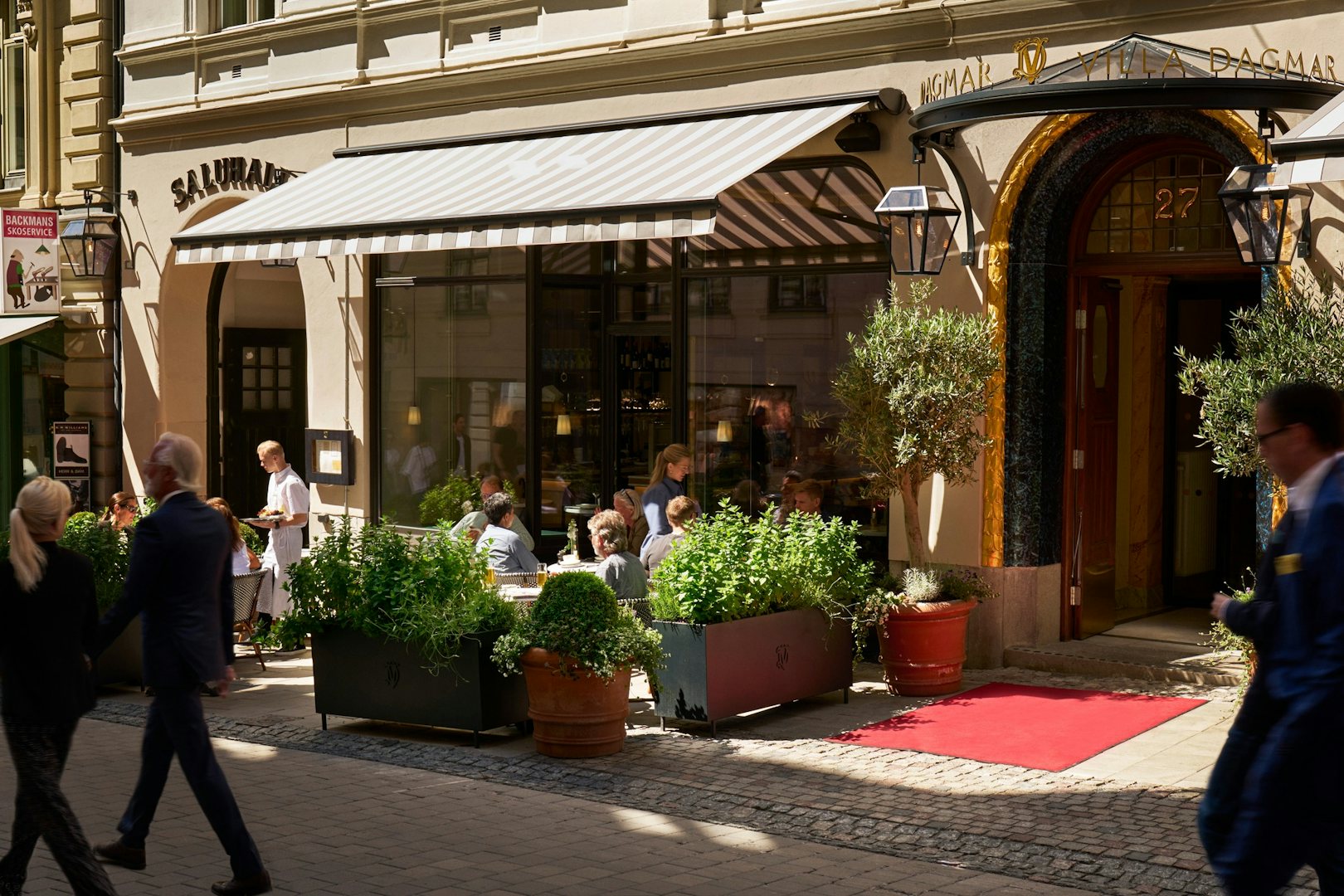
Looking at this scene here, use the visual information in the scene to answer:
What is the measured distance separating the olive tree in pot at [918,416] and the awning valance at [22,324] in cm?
1037

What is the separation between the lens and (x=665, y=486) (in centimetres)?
1203

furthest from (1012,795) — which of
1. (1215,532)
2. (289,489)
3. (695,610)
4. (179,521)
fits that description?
(289,489)

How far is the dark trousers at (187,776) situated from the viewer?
6031 millimetres

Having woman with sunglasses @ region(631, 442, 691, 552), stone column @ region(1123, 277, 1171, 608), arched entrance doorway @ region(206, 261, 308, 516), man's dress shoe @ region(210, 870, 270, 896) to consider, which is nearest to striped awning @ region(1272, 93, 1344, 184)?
stone column @ region(1123, 277, 1171, 608)

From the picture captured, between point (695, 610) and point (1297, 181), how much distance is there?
12.8ft

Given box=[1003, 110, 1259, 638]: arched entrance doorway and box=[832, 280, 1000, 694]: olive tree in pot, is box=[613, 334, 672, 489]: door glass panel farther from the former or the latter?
box=[1003, 110, 1259, 638]: arched entrance doorway

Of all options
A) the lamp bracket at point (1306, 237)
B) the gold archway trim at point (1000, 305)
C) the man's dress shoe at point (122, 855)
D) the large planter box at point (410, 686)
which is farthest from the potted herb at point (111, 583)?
the lamp bracket at point (1306, 237)

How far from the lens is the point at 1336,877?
4.39 m

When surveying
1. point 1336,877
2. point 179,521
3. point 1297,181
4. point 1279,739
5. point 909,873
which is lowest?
point 909,873

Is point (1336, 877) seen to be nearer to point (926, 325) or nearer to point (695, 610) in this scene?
point (695, 610)

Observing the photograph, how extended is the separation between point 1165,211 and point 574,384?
539 cm

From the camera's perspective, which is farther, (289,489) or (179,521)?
(289,489)

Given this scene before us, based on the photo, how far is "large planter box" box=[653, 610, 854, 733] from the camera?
8820mm

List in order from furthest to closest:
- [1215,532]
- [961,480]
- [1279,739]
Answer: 1. [1215,532]
2. [961,480]
3. [1279,739]
